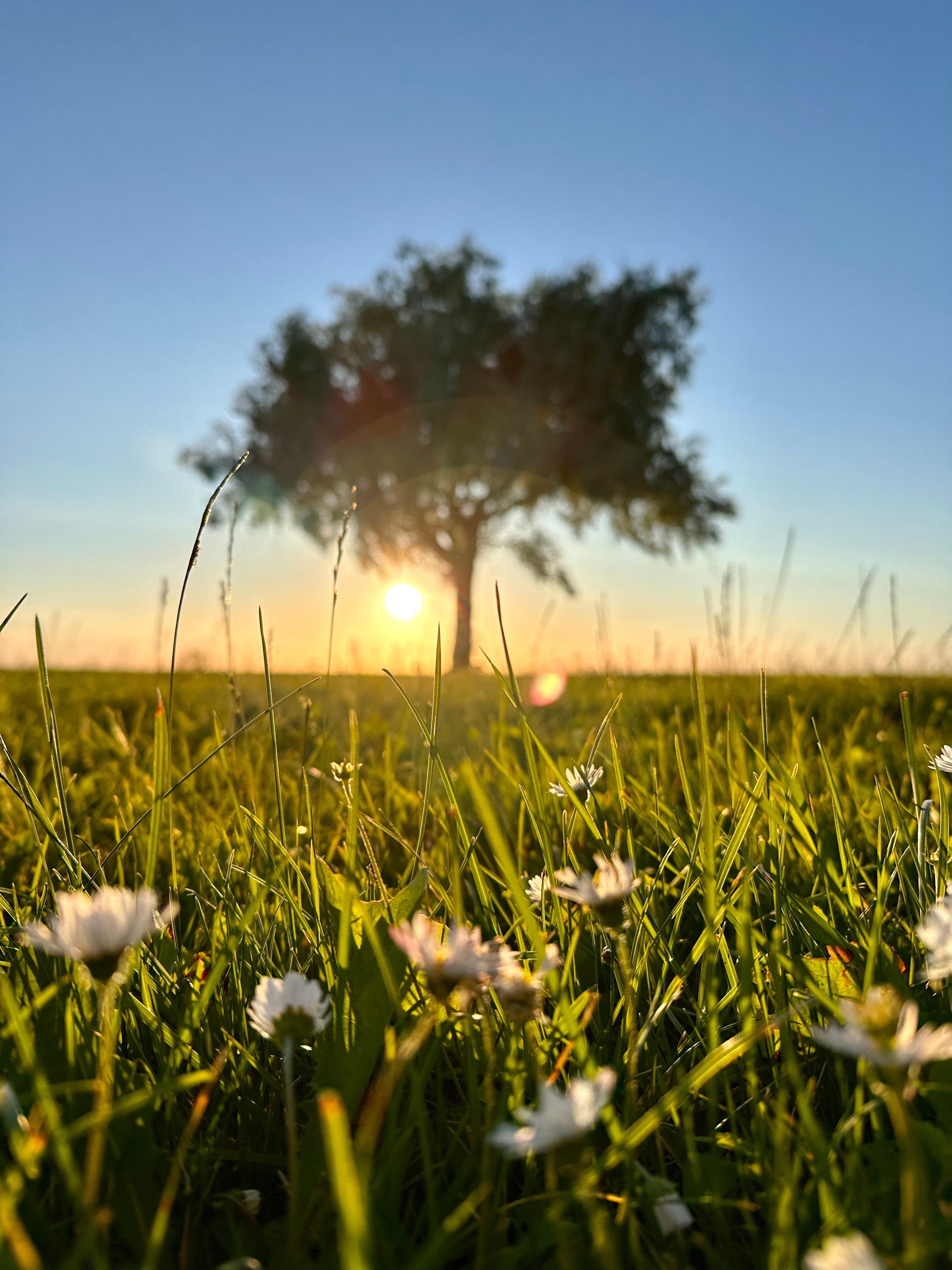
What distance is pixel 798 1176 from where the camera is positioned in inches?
24.3

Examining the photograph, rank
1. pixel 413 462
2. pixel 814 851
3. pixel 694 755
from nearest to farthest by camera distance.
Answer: pixel 814 851, pixel 694 755, pixel 413 462

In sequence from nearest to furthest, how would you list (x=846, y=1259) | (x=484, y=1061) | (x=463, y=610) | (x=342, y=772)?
(x=846, y=1259), (x=484, y=1061), (x=342, y=772), (x=463, y=610)

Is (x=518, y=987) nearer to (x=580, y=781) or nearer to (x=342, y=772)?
(x=580, y=781)

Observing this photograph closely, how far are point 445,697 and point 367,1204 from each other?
434cm

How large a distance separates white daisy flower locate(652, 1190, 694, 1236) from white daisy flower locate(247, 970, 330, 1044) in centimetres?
29

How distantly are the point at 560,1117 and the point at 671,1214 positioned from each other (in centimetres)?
20

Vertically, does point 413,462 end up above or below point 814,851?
above

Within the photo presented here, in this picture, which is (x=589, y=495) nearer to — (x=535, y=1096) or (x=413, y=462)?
(x=413, y=462)

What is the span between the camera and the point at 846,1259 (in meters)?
0.39

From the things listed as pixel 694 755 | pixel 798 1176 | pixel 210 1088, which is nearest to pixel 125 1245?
pixel 210 1088

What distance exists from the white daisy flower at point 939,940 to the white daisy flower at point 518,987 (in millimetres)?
276

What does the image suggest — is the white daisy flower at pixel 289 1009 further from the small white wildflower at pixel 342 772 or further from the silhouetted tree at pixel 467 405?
the silhouetted tree at pixel 467 405

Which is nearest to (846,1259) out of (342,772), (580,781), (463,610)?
(580,781)

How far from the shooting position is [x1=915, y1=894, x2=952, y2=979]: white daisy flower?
602 mm
